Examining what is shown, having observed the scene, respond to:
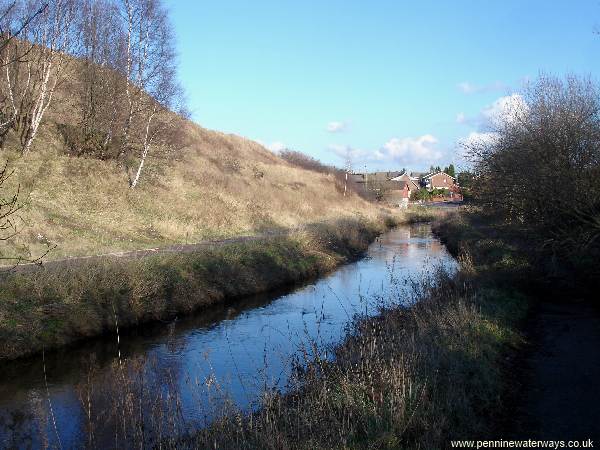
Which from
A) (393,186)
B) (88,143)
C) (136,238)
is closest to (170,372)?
(136,238)

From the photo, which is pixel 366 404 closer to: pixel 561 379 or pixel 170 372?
pixel 561 379

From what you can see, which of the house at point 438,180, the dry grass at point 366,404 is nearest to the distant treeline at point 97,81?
the dry grass at point 366,404

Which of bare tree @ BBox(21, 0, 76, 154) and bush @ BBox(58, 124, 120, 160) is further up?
bare tree @ BBox(21, 0, 76, 154)

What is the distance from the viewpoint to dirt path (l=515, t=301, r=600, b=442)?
23.4 feet

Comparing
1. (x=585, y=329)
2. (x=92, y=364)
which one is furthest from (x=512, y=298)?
(x=92, y=364)

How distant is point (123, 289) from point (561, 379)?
37.9 feet

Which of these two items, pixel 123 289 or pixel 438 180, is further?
pixel 438 180

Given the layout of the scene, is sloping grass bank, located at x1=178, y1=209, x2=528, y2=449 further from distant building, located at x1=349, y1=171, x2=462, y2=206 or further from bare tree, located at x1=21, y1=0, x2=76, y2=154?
distant building, located at x1=349, y1=171, x2=462, y2=206

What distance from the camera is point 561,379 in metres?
9.07

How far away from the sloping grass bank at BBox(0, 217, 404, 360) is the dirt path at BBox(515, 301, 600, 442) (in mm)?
10078

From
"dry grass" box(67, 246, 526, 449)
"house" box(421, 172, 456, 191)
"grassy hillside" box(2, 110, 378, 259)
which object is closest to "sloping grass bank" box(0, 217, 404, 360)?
"grassy hillside" box(2, 110, 378, 259)

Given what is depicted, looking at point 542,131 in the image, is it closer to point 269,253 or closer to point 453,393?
point 269,253

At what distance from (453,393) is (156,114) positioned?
88.4ft

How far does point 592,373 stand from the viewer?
30.4 ft
